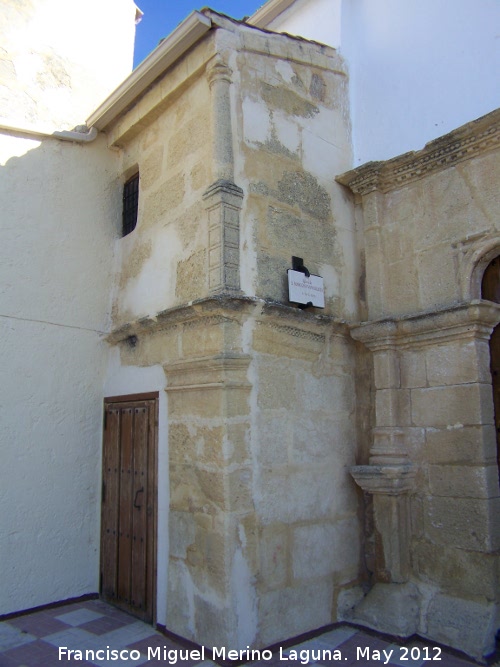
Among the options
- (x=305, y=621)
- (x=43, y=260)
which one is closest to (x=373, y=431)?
(x=305, y=621)

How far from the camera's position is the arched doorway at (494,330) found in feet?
12.0

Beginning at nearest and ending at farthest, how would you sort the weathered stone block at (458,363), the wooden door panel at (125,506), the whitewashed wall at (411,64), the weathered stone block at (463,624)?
the weathered stone block at (463,624) < the weathered stone block at (458,363) < the whitewashed wall at (411,64) < the wooden door panel at (125,506)

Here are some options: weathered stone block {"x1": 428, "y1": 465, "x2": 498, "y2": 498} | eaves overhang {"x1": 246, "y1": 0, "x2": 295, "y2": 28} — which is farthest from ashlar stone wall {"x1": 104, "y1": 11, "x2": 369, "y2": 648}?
eaves overhang {"x1": 246, "y1": 0, "x2": 295, "y2": 28}

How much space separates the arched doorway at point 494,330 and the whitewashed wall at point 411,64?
114 cm

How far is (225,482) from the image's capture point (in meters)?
3.27

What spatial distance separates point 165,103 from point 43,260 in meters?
1.66

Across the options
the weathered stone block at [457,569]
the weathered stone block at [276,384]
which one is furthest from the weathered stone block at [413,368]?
the weathered stone block at [457,569]

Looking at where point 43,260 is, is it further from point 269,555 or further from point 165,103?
point 269,555

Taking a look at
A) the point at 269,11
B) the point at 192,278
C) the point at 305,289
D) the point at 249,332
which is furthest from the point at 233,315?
the point at 269,11

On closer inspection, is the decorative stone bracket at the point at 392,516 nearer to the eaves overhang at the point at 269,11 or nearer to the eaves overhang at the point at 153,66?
the eaves overhang at the point at 153,66

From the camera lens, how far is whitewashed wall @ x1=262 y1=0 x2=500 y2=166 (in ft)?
12.8

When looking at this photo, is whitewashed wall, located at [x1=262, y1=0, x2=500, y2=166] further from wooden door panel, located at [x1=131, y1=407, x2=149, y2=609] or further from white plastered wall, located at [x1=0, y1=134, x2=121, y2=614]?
wooden door panel, located at [x1=131, y1=407, x2=149, y2=609]

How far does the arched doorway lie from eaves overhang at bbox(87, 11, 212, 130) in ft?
8.76

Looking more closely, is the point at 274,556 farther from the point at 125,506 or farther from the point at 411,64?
the point at 411,64
